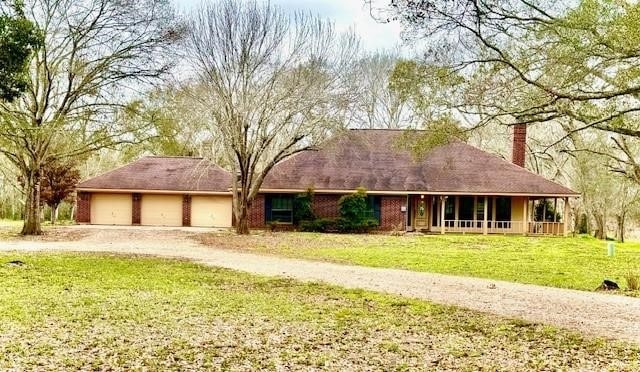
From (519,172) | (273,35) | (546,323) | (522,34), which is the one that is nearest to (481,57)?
(522,34)

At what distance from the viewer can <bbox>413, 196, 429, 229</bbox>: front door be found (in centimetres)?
3253

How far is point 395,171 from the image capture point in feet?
107

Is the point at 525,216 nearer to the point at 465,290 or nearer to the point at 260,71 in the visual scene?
the point at 260,71

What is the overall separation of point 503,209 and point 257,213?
12958mm

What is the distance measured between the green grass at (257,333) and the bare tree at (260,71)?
15.3 metres

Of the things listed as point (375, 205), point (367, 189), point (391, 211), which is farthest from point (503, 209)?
point (367, 189)

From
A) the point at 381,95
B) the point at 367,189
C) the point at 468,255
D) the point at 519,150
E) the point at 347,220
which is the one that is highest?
the point at 381,95

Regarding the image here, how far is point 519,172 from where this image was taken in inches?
1282

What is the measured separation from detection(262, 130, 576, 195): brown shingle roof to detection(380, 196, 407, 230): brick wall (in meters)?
0.64

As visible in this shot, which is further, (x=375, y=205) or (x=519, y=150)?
(x=519, y=150)

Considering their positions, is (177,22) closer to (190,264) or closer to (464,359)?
(190,264)

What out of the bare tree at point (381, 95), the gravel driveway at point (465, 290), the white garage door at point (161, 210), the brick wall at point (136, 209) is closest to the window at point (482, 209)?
the bare tree at point (381, 95)

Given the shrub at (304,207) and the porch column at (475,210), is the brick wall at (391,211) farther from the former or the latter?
the porch column at (475,210)

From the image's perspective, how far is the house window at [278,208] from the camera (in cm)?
3180
